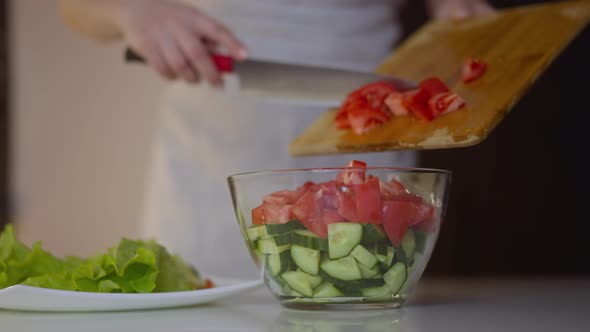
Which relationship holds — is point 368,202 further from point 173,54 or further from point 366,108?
point 173,54

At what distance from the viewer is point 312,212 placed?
85 cm

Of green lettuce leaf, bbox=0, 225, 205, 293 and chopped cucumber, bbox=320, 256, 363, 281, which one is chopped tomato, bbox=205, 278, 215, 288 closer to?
green lettuce leaf, bbox=0, 225, 205, 293

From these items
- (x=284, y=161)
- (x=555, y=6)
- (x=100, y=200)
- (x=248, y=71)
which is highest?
(x=555, y=6)

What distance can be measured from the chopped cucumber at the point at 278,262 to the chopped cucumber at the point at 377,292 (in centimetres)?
9

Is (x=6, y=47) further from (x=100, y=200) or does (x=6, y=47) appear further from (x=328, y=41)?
(x=328, y=41)

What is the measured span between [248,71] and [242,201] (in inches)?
24.5

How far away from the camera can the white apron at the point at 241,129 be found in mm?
1850

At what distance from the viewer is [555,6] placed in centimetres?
155

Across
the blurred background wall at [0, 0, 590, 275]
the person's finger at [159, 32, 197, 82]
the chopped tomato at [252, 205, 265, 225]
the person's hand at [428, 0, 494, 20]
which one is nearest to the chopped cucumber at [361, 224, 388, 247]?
the chopped tomato at [252, 205, 265, 225]

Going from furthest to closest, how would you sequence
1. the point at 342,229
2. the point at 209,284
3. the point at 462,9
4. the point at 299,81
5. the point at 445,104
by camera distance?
the point at 462,9, the point at 299,81, the point at 445,104, the point at 209,284, the point at 342,229

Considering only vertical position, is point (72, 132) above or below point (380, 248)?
above

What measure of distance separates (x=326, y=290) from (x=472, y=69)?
2.08 ft

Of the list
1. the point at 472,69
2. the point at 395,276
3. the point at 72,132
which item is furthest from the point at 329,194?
the point at 72,132

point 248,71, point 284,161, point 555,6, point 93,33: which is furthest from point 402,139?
point 93,33
